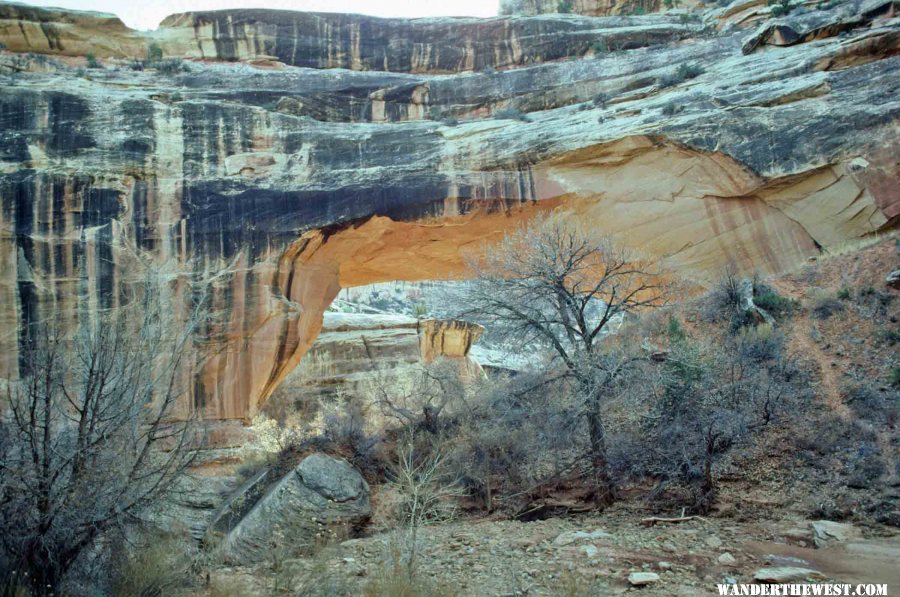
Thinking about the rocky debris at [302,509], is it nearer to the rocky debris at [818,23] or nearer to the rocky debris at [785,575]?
the rocky debris at [785,575]

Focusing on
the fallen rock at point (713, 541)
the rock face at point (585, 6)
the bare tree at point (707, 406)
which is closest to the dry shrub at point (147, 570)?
the fallen rock at point (713, 541)

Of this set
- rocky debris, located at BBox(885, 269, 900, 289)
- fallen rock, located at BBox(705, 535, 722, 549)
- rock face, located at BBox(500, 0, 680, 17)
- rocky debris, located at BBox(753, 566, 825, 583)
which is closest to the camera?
rocky debris, located at BBox(753, 566, 825, 583)

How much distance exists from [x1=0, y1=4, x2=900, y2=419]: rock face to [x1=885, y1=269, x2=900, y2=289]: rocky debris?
6.67 feet

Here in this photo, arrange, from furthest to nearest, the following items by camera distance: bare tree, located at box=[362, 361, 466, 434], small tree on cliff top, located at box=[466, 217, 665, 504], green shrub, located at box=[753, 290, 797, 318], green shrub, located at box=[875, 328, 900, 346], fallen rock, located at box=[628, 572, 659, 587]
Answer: green shrub, located at box=[753, 290, 797, 318] → bare tree, located at box=[362, 361, 466, 434] → green shrub, located at box=[875, 328, 900, 346] → small tree on cliff top, located at box=[466, 217, 665, 504] → fallen rock, located at box=[628, 572, 659, 587]

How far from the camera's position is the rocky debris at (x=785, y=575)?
5.71m

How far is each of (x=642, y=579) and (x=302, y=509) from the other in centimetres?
515

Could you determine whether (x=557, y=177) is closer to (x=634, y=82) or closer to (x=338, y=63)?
(x=634, y=82)

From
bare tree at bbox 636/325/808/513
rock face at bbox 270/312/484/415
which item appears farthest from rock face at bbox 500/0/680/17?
bare tree at bbox 636/325/808/513

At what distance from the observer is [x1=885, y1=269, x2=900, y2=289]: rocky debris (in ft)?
37.6

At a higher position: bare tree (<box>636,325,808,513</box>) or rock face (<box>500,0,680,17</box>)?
rock face (<box>500,0,680,17</box>)

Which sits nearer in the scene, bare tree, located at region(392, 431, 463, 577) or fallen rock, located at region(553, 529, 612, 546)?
fallen rock, located at region(553, 529, 612, 546)

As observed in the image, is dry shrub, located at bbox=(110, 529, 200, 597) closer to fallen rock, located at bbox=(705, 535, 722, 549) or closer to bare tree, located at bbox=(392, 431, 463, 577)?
bare tree, located at bbox=(392, 431, 463, 577)

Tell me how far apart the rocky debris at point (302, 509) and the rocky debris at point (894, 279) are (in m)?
9.84

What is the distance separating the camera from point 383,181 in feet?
48.9
